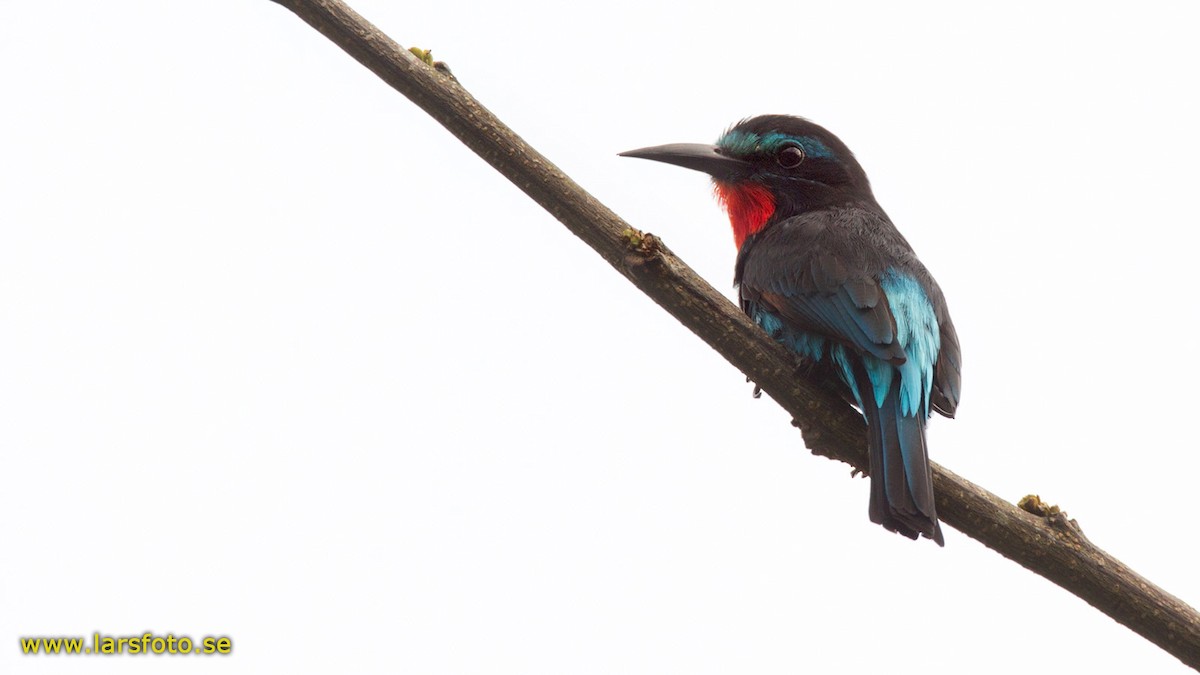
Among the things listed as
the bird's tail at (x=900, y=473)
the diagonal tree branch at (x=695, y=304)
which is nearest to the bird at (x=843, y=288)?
the bird's tail at (x=900, y=473)

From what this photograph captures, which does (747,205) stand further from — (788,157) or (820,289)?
(820,289)

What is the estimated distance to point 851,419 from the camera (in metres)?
3.68

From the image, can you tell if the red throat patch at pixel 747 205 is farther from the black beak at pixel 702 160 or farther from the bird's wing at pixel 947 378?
the bird's wing at pixel 947 378

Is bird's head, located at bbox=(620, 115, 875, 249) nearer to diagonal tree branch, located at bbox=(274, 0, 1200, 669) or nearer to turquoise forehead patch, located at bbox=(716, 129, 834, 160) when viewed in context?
turquoise forehead patch, located at bbox=(716, 129, 834, 160)

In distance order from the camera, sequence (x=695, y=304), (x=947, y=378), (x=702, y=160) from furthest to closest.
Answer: (x=702, y=160) → (x=947, y=378) → (x=695, y=304)

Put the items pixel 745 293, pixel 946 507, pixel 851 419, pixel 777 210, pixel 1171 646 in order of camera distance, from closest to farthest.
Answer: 1. pixel 1171 646
2. pixel 946 507
3. pixel 851 419
4. pixel 745 293
5. pixel 777 210

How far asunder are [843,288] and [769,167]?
107cm

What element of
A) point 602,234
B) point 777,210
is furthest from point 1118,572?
point 777,210

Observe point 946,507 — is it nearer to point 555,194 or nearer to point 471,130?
point 555,194

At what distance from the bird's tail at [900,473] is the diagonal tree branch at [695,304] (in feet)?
0.48

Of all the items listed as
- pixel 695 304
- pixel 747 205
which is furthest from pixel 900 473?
pixel 747 205

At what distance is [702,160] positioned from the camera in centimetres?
482

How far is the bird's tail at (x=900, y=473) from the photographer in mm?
3297

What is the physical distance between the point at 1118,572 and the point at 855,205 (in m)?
2.07
